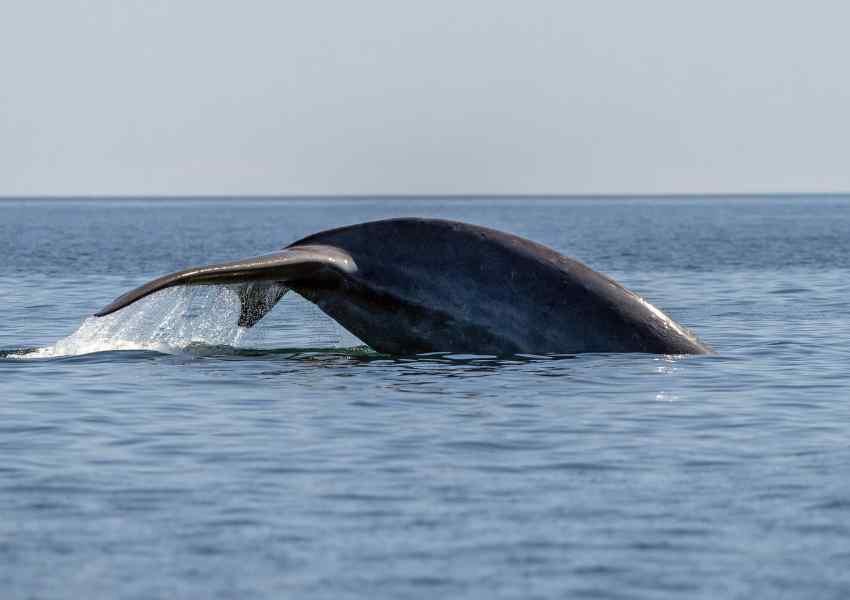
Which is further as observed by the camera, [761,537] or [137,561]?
[761,537]

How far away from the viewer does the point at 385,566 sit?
8.89 m

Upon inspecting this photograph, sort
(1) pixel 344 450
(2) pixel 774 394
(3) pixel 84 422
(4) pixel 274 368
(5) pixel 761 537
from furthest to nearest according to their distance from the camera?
(4) pixel 274 368, (2) pixel 774 394, (3) pixel 84 422, (1) pixel 344 450, (5) pixel 761 537

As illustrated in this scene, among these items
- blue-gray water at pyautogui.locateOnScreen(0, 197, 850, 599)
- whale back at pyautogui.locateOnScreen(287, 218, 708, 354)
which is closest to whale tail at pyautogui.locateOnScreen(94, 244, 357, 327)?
whale back at pyautogui.locateOnScreen(287, 218, 708, 354)

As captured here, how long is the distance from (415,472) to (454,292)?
16.8 ft

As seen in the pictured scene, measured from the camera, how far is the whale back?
1636 cm

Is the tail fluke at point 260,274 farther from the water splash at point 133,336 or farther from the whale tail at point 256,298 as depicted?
the water splash at point 133,336

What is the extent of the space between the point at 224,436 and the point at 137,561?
4.15 m

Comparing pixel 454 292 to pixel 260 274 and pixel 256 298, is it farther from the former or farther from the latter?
pixel 260 274

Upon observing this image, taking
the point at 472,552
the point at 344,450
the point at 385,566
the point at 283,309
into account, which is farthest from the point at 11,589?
the point at 283,309

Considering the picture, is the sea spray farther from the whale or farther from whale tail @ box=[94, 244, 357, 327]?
the whale

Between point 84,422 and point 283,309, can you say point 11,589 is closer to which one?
point 84,422

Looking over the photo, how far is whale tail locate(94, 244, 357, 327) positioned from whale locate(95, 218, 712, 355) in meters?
0.02

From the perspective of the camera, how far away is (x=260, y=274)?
606 inches

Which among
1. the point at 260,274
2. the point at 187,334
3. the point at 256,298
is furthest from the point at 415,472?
the point at 187,334
